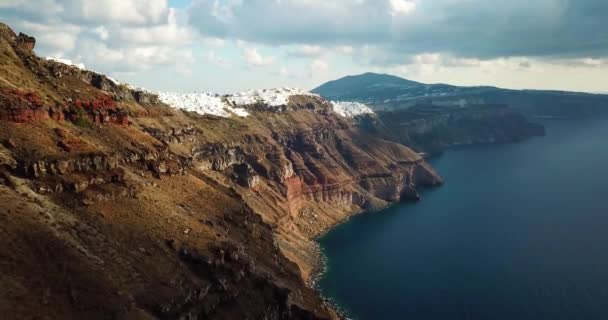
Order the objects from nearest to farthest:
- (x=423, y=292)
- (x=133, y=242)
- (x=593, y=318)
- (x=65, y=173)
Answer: (x=133, y=242) → (x=65, y=173) → (x=593, y=318) → (x=423, y=292)

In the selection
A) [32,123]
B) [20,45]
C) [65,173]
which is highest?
[20,45]

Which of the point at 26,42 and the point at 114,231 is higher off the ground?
the point at 26,42

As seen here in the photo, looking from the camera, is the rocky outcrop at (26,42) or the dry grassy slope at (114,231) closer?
the dry grassy slope at (114,231)

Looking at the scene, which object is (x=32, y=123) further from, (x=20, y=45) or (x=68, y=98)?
(x=20, y=45)

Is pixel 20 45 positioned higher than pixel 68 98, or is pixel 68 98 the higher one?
pixel 20 45

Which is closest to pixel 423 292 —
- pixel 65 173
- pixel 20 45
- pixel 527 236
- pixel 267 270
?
pixel 267 270

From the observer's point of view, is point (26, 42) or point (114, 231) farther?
point (26, 42)

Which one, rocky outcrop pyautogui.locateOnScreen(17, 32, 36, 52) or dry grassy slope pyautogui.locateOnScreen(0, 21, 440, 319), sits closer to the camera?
dry grassy slope pyautogui.locateOnScreen(0, 21, 440, 319)

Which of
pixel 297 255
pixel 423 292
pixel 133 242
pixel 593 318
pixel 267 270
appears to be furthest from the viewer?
pixel 297 255

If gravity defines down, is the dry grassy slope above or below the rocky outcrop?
below

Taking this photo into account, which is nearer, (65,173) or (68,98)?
(65,173)

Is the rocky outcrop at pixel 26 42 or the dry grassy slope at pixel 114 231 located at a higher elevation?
the rocky outcrop at pixel 26 42
